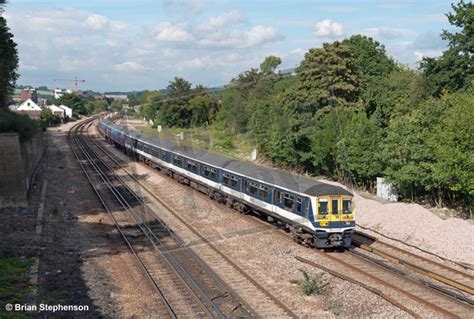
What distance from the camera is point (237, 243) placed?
759 inches

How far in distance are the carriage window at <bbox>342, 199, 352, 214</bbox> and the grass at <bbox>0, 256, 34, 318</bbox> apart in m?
10.8

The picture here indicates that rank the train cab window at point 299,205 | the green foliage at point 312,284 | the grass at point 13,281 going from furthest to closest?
the train cab window at point 299,205 < the green foliage at point 312,284 < the grass at point 13,281

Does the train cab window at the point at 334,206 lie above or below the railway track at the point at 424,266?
above

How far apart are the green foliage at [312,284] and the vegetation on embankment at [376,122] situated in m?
11.8

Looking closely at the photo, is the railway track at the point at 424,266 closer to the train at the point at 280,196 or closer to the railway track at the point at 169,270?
the train at the point at 280,196

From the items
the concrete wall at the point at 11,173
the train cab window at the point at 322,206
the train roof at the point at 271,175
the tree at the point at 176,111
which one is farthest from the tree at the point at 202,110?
the train cab window at the point at 322,206

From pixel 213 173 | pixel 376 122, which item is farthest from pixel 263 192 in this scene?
pixel 376 122

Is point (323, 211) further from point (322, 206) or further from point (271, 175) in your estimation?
point (271, 175)

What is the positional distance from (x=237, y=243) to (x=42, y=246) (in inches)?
284

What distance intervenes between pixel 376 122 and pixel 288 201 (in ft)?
53.0

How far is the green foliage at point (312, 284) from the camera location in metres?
13.9

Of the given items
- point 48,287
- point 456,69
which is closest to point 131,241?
point 48,287

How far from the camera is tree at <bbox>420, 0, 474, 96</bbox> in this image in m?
36.4

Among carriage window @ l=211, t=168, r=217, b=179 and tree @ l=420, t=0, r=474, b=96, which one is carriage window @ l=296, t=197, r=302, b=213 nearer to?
carriage window @ l=211, t=168, r=217, b=179
